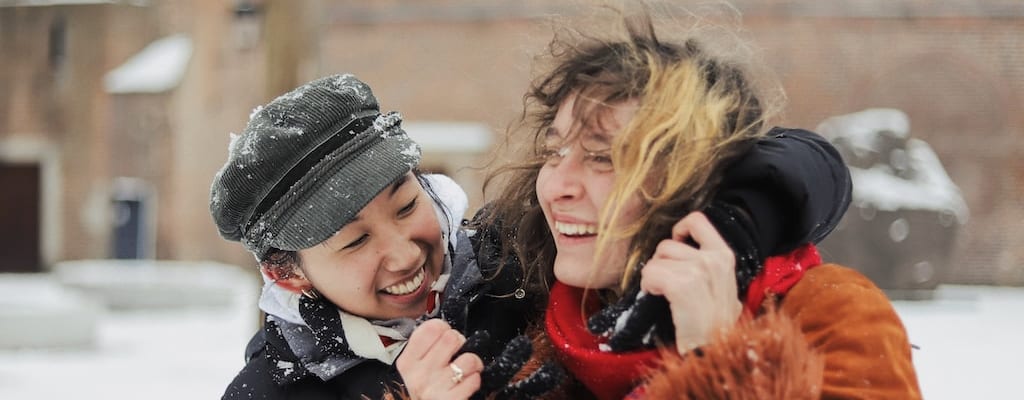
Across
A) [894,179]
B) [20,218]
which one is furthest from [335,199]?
[20,218]

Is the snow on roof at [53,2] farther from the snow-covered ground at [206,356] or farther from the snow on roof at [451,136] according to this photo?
the snow-covered ground at [206,356]

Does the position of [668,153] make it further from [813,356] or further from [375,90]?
[375,90]

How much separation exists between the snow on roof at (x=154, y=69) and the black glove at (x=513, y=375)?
1832 centimetres

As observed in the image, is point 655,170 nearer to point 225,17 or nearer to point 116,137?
point 225,17

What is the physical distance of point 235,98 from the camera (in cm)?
1830

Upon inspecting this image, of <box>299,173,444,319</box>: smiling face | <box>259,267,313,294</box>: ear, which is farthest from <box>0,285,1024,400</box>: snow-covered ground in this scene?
<box>299,173,444,319</box>: smiling face

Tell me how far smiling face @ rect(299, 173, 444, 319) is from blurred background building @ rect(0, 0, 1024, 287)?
11.3 meters

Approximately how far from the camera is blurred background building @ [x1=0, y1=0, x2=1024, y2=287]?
15891 mm

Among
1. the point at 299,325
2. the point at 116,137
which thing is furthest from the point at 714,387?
the point at 116,137

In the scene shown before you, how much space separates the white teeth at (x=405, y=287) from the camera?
218 centimetres

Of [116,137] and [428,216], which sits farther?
[116,137]

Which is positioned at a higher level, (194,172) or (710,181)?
(710,181)

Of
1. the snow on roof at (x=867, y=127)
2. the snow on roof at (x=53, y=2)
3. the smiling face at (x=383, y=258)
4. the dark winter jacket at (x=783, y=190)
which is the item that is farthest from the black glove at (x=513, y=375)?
the snow on roof at (x=53, y=2)

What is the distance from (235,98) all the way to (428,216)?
16.8 meters
